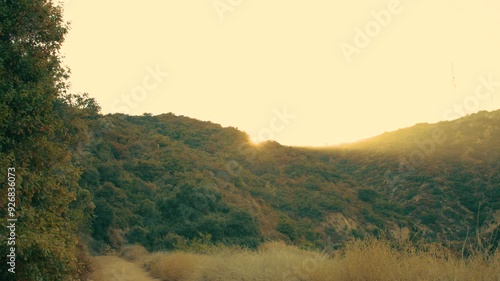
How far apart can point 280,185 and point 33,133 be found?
53.0 metres

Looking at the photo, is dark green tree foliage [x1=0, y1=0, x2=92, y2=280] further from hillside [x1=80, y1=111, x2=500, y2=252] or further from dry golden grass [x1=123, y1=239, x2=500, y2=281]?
hillside [x1=80, y1=111, x2=500, y2=252]

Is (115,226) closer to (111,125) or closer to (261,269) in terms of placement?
(111,125)

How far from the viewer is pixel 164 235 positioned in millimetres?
38656

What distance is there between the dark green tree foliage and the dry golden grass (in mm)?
4892

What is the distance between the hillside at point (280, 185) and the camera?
40.8 m

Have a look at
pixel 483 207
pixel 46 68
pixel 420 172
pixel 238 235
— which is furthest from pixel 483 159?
pixel 46 68

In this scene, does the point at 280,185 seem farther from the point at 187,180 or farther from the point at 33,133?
the point at 33,133

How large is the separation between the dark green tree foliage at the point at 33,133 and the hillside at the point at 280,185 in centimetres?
2249

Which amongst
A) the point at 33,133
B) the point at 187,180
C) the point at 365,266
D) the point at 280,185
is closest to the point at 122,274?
the point at 33,133

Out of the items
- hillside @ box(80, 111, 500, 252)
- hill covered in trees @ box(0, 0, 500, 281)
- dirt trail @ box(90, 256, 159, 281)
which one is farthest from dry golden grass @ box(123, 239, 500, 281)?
hillside @ box(80, 111, 500, 252)

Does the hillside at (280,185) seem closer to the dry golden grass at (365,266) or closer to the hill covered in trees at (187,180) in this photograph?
the hill covered in trees at (187,180)

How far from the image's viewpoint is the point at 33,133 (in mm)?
11188

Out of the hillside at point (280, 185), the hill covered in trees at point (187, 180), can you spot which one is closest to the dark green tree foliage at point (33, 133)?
the hill covered in trees at point (187, 180)

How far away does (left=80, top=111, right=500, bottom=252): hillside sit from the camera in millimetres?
40750
